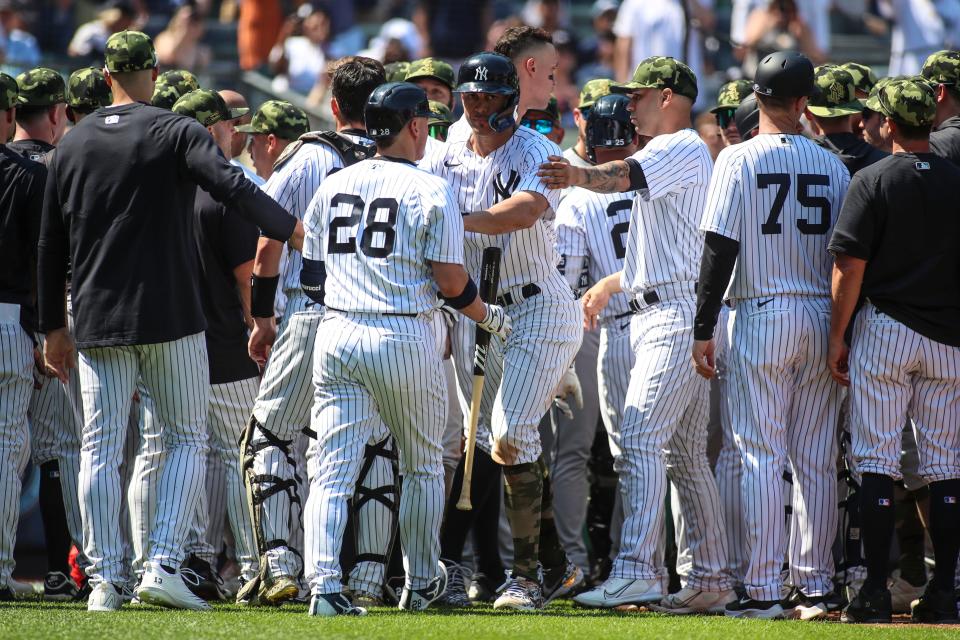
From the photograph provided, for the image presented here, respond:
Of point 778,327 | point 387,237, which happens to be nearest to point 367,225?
point 387,237

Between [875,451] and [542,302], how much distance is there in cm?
165

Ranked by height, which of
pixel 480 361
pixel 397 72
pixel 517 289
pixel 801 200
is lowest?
pixel 480 361

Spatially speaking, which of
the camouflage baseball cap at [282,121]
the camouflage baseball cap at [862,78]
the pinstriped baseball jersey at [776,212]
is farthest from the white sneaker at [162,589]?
the camouflage baseball cap at [862,78]

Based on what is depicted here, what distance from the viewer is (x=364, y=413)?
5668mm

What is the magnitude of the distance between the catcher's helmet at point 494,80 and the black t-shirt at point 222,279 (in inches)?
57.4

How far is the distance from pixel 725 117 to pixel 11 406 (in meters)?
4.22

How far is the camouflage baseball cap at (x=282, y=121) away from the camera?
24.4ft

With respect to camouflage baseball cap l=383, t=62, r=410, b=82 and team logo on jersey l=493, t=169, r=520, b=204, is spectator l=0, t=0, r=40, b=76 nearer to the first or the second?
camouflage baseball cap l=383, t=62, r=410, b=82

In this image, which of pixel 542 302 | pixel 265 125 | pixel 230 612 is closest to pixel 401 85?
pixel 542 302

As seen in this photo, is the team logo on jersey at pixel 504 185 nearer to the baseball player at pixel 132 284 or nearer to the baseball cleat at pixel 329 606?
the baseball player at pixel 132 284

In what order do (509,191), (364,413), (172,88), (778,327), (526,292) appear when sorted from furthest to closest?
(172,88) → (526,292) → (509,191) → (778,327) → (364,413)

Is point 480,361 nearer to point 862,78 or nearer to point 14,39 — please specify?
point 862,78

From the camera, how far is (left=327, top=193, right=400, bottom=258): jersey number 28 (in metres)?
5.60

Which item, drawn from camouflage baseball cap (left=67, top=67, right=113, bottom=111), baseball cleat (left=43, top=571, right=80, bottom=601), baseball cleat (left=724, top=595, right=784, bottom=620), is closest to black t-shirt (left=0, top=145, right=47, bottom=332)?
camouflage baseball cap (left=67, top=67, right=113, bottom=111)
